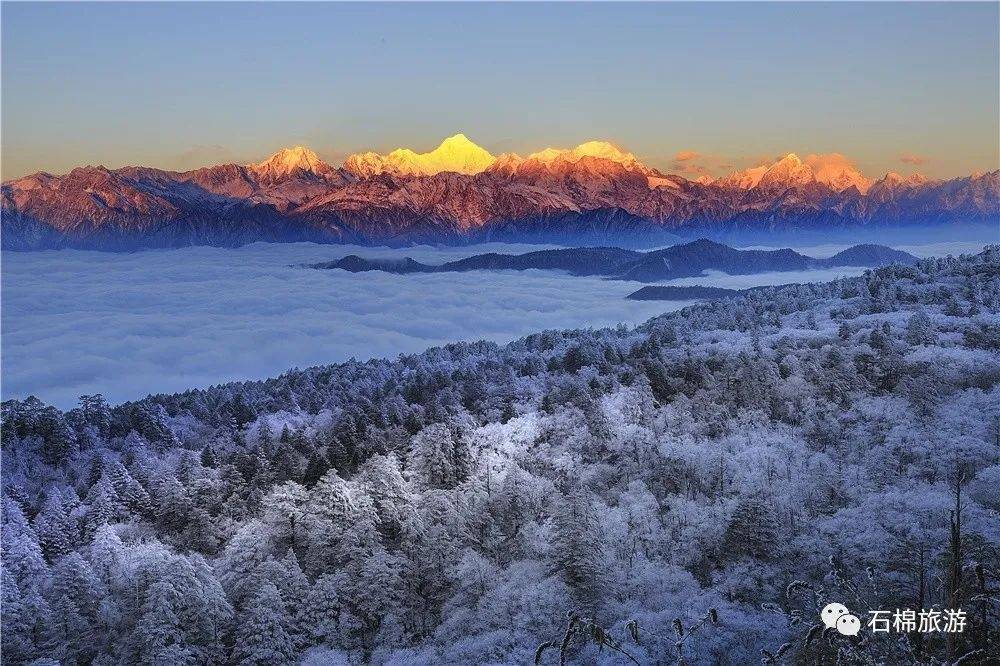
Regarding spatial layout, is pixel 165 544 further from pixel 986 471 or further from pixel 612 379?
pixel 986 471

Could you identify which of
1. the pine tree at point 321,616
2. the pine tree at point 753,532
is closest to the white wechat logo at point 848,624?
the pine tree at point 321,616

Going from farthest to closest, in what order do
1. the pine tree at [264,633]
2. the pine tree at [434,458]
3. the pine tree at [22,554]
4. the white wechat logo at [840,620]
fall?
the pine tree at [434,458] < the pine tree at [22,554] < the pine tree at [264,633] < the white wechat logo at [840,620]

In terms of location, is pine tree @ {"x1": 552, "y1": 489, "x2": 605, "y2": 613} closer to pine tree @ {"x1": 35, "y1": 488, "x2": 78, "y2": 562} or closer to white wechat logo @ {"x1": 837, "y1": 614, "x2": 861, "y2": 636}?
pine tree @ {"x1": 35, "y1": 488, "x2": 78, "y2": 562}

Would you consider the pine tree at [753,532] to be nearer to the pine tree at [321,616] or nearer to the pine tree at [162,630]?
the pine tree at [321,616]

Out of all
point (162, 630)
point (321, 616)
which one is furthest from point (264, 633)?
point (162, 630)

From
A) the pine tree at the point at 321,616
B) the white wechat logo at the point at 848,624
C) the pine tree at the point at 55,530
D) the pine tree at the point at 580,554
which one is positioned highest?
the white wechat logo at the point at 848,624

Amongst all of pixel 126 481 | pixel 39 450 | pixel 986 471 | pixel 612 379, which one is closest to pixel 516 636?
pixel 126 481

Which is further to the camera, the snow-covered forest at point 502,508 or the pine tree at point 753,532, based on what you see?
the pine tree at point 753,532

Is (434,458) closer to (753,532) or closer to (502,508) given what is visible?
(502,508)
